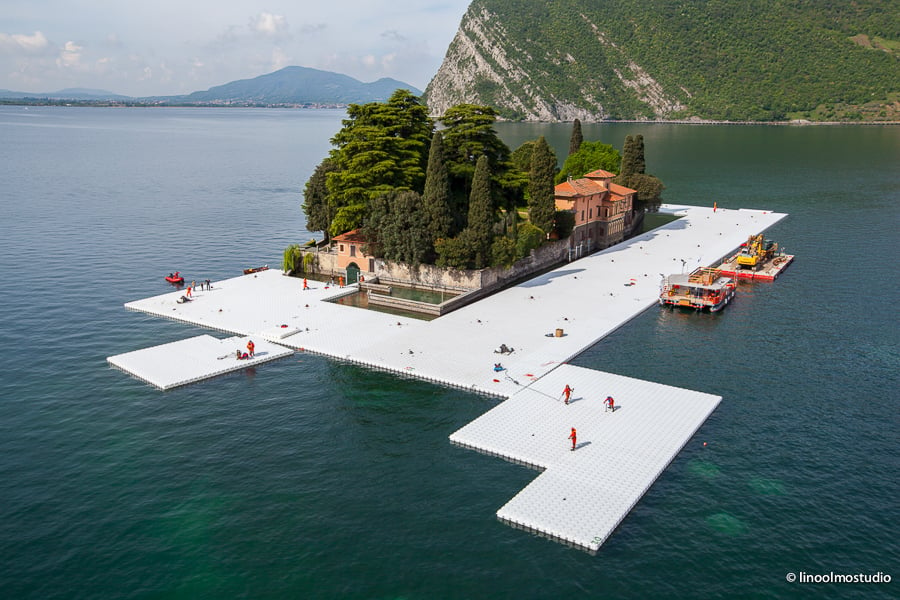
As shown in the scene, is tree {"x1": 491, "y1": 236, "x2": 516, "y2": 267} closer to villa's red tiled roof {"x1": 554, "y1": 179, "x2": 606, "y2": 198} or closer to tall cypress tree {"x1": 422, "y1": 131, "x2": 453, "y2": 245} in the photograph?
tall cypress tree {"x1": 422, "y1": 131, "x2": 453, "y2": 245}

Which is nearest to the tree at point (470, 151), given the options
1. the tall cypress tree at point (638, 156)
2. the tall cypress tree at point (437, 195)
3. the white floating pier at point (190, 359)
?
the tall cypress tree at point (437, 195)

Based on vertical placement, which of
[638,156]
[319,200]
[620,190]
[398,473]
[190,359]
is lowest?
[398,473]

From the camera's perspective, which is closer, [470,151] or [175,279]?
[175,279]

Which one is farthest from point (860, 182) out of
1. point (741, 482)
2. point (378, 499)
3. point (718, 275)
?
point (378, 499)

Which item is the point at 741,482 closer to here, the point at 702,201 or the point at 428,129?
the point at 428,129

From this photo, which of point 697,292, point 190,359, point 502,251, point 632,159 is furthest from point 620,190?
point 190,359

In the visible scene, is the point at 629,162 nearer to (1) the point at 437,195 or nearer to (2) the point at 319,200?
(1) the point at 437,195
